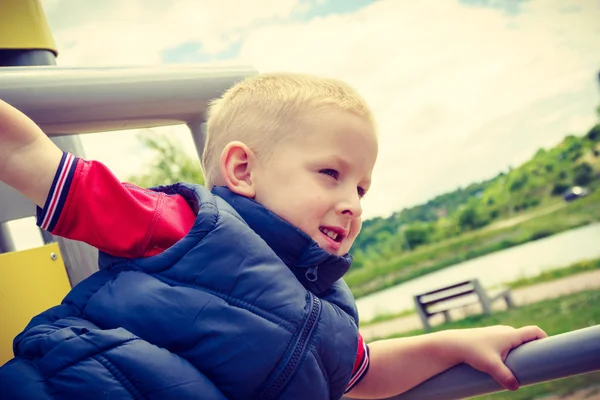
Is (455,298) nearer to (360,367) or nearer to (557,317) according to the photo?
(557,317)

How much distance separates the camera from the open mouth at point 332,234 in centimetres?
71

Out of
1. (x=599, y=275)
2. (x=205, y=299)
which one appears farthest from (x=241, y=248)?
(x=599, y=275)

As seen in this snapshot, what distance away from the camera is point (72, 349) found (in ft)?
1.63

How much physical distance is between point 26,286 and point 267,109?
392 mm

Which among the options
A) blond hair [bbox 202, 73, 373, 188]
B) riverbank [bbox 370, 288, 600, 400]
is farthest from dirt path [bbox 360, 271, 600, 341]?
blond hair [bbox 202, 73, 373, 188]

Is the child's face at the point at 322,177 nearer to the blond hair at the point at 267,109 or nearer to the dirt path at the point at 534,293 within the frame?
the blond hair at the point at 267,109

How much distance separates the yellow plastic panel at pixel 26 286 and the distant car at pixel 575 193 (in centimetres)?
897

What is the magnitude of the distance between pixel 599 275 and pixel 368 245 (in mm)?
4275

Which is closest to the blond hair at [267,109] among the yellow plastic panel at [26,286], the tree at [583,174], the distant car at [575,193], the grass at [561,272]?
the yellow plastic panel at [26,286]

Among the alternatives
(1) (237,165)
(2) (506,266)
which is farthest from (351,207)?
(2) (506,266)

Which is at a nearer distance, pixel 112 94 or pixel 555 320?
pixel 112 94

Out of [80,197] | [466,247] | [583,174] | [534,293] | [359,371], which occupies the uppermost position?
[80,197]

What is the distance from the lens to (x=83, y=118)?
66 centimetres

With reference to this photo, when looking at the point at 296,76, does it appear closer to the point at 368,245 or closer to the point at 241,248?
the point at 241,248
